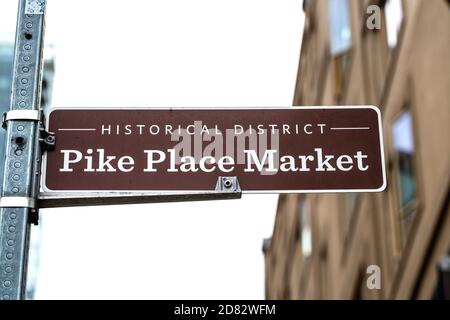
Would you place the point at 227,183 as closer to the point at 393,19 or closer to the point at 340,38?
the point at 393,19

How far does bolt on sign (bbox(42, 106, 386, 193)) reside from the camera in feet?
16.9

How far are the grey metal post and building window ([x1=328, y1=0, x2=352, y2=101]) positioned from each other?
61.0 feet

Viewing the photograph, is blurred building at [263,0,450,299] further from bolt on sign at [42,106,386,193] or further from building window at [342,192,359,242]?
bolt on sign at [42,106,386,193]

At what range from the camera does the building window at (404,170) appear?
1666cm

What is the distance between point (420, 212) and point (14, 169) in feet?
37.8

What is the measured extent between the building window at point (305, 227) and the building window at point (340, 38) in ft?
21.5

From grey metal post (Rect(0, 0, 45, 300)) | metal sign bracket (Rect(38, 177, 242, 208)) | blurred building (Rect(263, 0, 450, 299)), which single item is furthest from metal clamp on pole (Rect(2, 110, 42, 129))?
blurred building (Rect(263, 0, 450, 299))

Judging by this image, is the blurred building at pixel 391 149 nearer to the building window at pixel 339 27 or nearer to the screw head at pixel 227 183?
the building window at pixel 339 27

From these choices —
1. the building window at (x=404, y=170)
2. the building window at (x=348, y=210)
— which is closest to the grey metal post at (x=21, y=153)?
the building window at (x=404, y=170)

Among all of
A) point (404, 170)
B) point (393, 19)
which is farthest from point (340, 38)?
point (404, 170)

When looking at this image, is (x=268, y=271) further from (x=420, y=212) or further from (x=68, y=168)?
(x=68, y=168)
